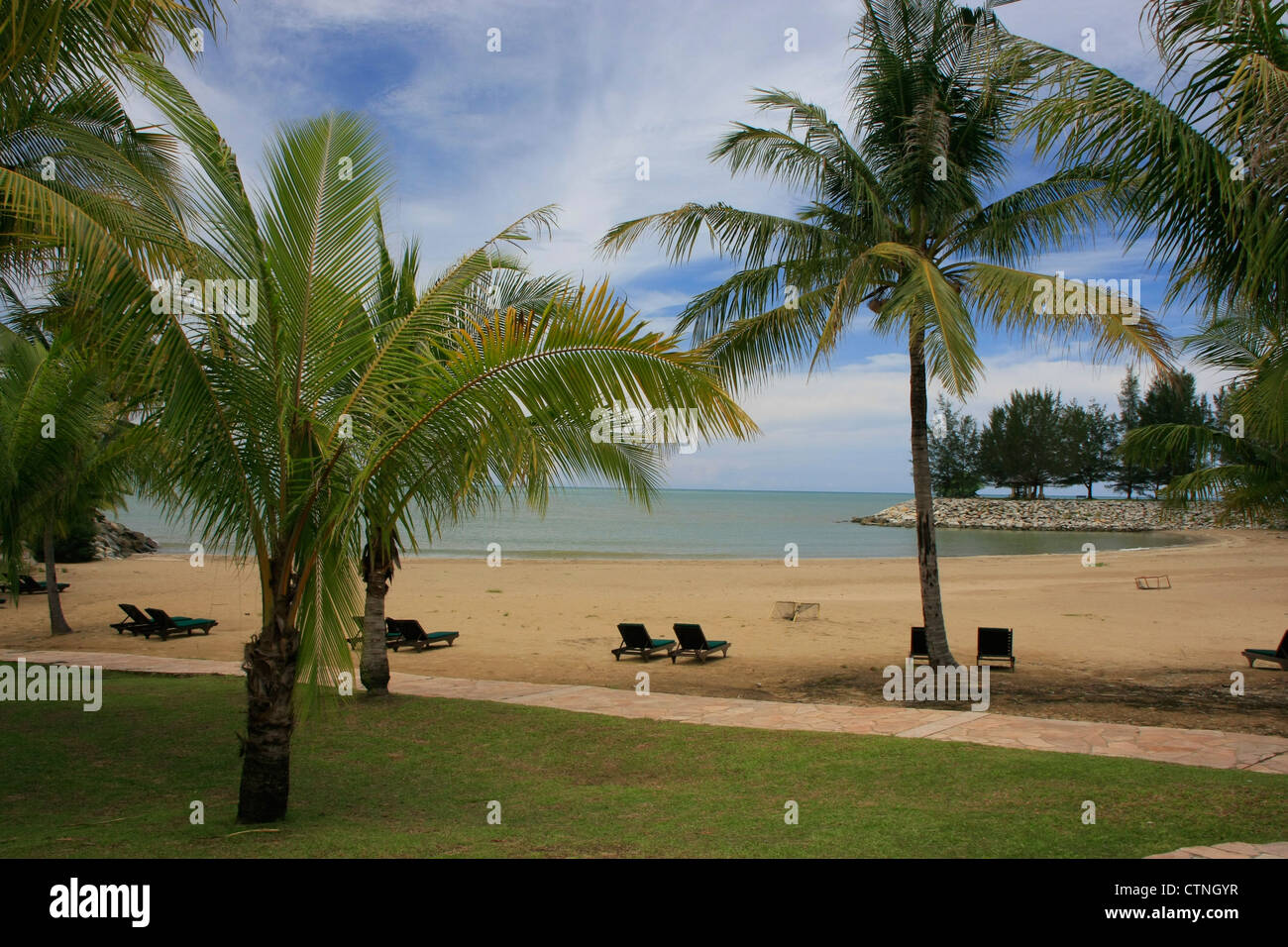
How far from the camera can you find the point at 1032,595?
78.7 feet

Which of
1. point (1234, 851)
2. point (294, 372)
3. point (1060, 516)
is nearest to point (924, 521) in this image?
point (1234, 851)

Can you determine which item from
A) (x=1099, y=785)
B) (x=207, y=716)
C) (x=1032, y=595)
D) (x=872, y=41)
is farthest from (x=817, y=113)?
(x=1032, y=595)

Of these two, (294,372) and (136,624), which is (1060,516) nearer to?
(136,624)

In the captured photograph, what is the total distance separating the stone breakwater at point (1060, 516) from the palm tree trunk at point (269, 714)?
7549 cm

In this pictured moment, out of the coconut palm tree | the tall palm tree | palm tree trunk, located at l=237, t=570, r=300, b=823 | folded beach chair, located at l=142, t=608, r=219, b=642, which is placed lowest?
folded beach chair, located at l=142, t=608, r=219, b=642

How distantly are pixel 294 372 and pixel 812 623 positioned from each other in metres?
14.9

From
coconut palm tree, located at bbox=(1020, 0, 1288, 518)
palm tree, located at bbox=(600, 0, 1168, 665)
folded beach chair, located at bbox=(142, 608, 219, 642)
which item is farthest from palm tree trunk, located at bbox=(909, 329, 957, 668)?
folded beach chair, located at bbox=(142, 608, 219, 642)

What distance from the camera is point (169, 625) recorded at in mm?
16359

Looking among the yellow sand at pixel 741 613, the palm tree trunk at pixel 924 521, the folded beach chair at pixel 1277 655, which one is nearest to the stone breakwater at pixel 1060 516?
the yellow sand at pixel 741 613

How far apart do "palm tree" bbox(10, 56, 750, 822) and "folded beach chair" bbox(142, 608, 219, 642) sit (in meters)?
12.5

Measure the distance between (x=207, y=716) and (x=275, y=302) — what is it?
18.6 feet

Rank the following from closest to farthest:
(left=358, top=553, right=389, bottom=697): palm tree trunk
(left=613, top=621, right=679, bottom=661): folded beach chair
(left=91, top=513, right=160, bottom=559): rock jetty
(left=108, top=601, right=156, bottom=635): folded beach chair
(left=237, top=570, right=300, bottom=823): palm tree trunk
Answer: (left=237, top=570, right=300, bottom=823): palm tree trunk → (left=358, top=553, right=389, bottom=697): palm tree trunk → (left=613, top=621, right=679, bottom=661): folded beach chair → (left=108, top=601, right=156, bottom=635): folded beach chair → (left=91, top=513, right=160, bottom=559): rock jetty

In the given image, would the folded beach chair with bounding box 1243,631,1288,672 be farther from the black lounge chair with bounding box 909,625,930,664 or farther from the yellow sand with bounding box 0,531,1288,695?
the black lounge chair with bounding box 909,625,930,664

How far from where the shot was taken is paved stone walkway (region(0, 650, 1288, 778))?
7.23 meters
